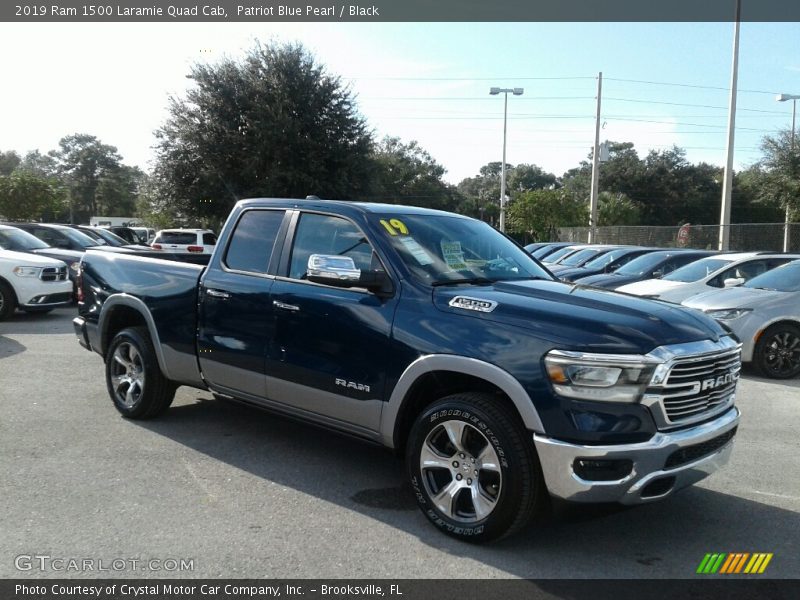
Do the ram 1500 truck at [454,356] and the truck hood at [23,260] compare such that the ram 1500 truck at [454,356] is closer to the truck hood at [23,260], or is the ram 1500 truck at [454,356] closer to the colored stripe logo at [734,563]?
the colored stripe logo at [734,563]

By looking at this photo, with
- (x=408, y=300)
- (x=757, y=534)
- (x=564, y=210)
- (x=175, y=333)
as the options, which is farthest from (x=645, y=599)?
(x=564, y=210)

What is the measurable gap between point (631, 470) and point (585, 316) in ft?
2.74

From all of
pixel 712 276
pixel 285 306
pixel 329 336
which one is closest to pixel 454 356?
pixel 329 336

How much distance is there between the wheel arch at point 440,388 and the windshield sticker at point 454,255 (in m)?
0.85

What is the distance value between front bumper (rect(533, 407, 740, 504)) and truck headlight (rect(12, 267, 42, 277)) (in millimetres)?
11909

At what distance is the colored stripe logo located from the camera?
361 centimetres

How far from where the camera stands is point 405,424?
4242 millimetres

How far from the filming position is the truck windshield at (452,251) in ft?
14.4

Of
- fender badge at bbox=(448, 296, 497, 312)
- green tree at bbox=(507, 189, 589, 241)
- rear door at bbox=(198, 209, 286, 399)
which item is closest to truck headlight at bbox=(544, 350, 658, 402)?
fender badge at bbox=(448, 296, 497, 312)

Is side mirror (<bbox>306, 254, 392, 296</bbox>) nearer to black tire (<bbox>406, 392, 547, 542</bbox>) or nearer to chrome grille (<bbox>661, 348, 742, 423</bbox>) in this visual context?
black tire (<bbox>406, 392, 547, 542</bbox>)

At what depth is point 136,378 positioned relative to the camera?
6020 millimetres

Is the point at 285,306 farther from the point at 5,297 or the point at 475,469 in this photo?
the point at 5,297

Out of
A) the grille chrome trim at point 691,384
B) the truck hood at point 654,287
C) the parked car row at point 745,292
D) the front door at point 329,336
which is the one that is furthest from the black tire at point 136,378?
the truck hood at point 654,287

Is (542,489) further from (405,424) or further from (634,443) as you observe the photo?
(405,424)
